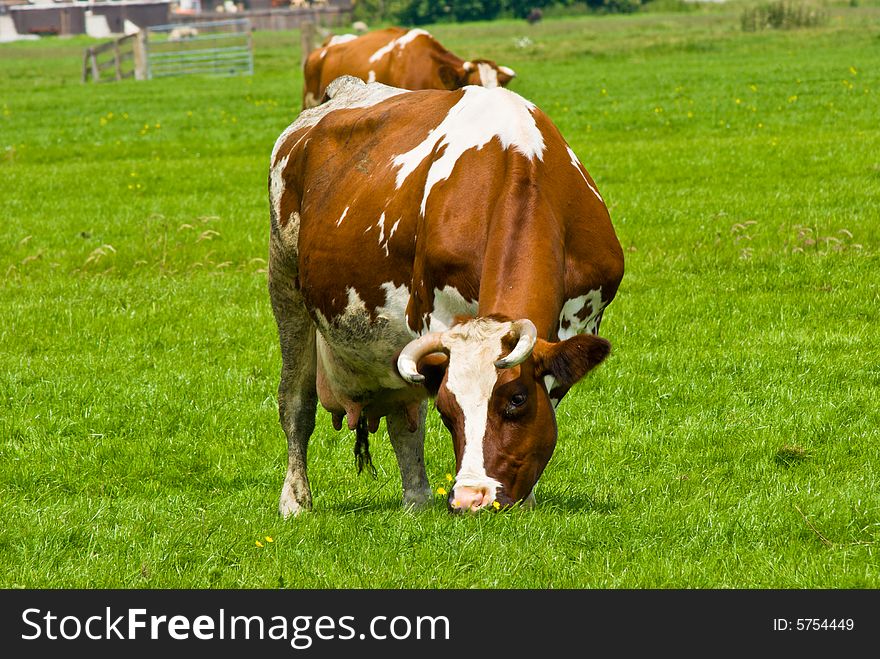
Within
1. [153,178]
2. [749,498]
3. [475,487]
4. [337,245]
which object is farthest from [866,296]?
[153,178]

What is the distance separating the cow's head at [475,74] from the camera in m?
20.6

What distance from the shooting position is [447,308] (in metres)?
6.04

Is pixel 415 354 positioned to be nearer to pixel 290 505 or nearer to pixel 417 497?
pixel 417 497

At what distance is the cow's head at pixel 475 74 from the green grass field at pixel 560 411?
85.6 inches

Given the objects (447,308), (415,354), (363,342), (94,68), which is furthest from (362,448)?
(94,68)

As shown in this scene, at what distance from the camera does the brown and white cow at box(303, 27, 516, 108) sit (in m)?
20.9

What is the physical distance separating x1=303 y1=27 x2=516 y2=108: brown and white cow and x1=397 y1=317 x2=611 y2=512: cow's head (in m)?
15.2

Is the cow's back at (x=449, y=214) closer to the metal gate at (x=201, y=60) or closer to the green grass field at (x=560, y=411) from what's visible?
the green grass field at (x=560, y=411)

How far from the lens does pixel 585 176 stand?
6.59m

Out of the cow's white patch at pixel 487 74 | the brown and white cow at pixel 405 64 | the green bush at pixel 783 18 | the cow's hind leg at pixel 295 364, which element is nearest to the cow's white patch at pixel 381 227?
the cow's hind leg at pixel 295 364

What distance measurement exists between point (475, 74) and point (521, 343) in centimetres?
1611

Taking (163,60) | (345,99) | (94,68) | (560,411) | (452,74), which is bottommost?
(163,60)

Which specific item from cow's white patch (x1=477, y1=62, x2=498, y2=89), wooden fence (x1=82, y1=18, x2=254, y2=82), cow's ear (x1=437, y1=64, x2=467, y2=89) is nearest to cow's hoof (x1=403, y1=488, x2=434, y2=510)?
cow's white patch (x1=477, y1=62, x2=498, y2=89)

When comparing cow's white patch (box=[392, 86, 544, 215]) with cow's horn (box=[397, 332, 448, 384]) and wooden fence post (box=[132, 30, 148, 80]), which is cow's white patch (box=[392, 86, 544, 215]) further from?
wooden fence post (box=[132, 30, 148, 80])
